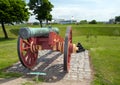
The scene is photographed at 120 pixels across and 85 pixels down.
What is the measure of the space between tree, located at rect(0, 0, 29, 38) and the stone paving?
18.4m

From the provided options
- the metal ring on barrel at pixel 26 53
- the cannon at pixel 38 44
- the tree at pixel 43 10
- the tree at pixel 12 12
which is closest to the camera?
the metal ring on barrel at pixel 26 53

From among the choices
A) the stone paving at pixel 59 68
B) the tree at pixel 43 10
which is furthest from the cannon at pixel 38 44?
the tree at pixel 43 10

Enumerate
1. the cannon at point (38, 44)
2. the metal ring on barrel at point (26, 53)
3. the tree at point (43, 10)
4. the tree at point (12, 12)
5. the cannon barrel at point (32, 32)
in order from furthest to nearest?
the tree at point (43, 10) < the tree at point (12, 12) < the cannon at point (38, 44) < the metal ring on barrel at point (26, 53) < the cannon barrel at point (32, 32)

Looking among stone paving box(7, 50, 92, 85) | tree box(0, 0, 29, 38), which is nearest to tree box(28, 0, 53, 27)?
tree box(0, 0, 29, 38)

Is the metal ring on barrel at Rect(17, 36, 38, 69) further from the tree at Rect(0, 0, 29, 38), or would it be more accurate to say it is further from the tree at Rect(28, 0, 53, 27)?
the tree at Rect(28, 0, 53, 27)

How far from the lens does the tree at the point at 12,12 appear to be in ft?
96.0

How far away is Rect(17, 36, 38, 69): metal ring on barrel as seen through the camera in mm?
8281

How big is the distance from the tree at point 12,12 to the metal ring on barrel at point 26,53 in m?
20.6

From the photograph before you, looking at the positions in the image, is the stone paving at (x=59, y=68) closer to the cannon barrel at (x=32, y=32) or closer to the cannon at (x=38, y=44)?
the cannon at (x=38, y=44)

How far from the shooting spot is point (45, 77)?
8.08 m

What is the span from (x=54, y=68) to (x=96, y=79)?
1.90m

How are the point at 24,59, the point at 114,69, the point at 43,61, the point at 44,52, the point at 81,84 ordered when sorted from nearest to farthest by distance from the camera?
the point at 81,84, the point at 24,59, the point at 114,69, the point at 43,61, the point at 44,52

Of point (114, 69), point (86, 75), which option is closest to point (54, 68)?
point (86, 75)

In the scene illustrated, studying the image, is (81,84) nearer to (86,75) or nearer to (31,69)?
(86,75)
